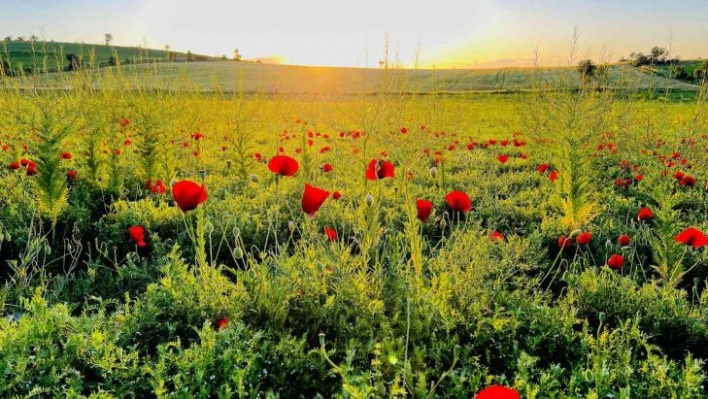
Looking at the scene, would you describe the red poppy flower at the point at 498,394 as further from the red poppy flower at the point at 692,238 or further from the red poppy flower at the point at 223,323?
the red poppy flower at the point at 692,238

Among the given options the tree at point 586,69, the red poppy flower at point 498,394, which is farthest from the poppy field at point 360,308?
the tree at point 586,69

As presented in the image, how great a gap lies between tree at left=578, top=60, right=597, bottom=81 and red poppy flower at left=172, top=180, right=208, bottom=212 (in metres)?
3.88

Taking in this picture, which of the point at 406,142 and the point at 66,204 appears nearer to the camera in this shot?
the point at 406,142

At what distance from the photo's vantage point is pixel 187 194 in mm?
2598

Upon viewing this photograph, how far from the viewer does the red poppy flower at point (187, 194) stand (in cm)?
258

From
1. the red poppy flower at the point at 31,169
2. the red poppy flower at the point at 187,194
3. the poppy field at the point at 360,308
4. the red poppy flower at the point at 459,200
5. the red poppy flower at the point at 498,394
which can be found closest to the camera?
the red poppy flower at the point at 498,394

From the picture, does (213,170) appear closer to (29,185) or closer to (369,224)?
(29,185)

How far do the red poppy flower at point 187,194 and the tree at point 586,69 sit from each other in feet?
12.7

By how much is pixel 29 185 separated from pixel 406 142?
4459mm

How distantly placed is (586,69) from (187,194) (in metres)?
4.33

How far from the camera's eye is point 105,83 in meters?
7.00

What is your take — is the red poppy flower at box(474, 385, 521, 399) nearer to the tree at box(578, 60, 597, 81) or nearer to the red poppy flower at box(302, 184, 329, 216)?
the red poppy flower at box(302, 184, 329, 216)

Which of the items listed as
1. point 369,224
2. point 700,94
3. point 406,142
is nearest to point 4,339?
point 369,224

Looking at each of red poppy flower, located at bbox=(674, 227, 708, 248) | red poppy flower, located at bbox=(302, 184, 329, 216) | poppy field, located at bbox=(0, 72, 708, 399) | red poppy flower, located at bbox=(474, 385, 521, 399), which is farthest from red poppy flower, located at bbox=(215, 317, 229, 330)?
red poppy flower, located at bbox=(674, 227, 708, 248)
